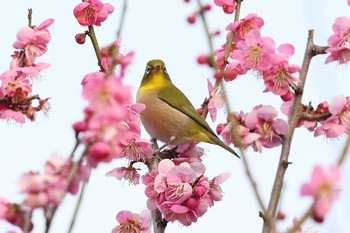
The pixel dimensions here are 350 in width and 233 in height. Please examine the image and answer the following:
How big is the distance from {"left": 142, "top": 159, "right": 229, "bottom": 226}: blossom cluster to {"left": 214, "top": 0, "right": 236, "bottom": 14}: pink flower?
916 mm

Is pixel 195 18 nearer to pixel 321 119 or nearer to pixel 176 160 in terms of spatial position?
pixel 321 119

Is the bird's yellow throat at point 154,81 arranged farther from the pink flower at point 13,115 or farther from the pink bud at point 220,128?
the pink flower at point 13,115

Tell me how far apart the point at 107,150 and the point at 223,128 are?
50.9 inches

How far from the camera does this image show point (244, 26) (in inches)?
150

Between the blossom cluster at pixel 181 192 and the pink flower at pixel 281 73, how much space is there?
31.7 inches

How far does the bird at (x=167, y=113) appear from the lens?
475 centimetres

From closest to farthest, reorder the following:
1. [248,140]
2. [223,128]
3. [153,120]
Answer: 1. [248,140]
2. [223,128]
3. [153,120]

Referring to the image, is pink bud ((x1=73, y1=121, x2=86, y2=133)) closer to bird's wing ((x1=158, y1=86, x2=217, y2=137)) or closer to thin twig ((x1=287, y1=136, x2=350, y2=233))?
thin twig ((x1=287, y1=136, x2=350, y2=233))

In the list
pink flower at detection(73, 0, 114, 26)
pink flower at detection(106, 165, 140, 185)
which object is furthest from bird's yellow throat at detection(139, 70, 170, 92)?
pink flower at detection(106, 165, 140, 185)

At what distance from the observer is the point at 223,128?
2.98 meters

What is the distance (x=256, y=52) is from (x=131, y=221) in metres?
1.20

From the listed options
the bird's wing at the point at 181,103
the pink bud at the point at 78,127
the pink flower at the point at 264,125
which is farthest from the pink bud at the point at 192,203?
the pink bud at the point at 78,127

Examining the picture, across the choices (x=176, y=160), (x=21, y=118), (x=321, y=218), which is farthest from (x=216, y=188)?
(x=321, y=218)

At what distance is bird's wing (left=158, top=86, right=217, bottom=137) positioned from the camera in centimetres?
470
